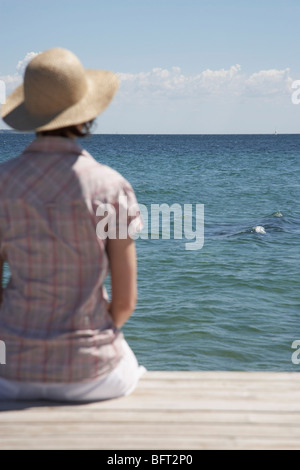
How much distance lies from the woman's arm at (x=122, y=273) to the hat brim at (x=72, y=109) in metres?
0.42

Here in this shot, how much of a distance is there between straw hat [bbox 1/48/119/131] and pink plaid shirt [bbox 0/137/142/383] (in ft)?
0.25

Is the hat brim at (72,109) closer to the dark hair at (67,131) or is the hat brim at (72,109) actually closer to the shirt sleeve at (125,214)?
the dark hair at (67,131)

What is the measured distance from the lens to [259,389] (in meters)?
2.52

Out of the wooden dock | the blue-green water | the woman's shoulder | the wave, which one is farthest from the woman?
the wave

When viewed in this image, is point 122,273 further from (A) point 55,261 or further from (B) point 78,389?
(B) point 78,389

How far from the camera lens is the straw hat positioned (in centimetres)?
212

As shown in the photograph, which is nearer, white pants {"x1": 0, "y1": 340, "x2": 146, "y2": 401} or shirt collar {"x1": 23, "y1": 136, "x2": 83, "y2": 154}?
shirt collar {"x1": 23, "y1": 136, "x2": 83, "y2": 154}

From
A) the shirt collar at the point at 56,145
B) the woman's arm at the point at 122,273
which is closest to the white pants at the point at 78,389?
the woman's arm at the point at 122,273

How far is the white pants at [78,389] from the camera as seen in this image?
2.25 metres

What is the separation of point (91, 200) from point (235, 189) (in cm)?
2238

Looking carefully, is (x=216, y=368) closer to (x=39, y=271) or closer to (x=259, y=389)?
(x=259, y=389)

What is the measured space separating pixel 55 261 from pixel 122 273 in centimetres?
23

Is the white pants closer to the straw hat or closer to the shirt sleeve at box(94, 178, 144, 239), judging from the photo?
the shirt sleeve at box(94, 178, 144, 239)

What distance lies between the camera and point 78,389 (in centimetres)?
226
